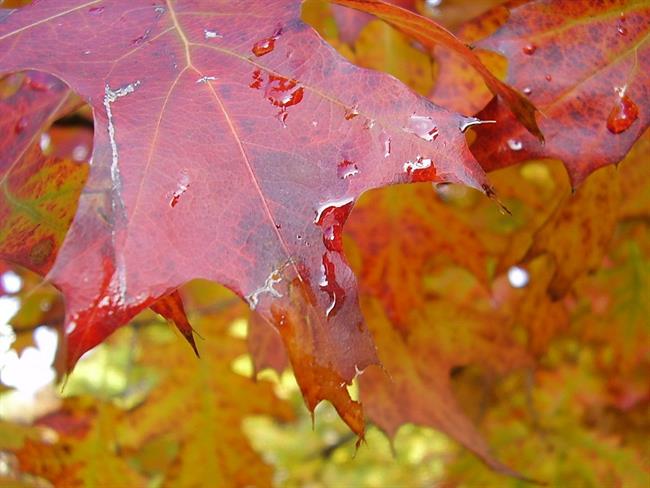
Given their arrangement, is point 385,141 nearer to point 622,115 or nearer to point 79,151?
point 622,115

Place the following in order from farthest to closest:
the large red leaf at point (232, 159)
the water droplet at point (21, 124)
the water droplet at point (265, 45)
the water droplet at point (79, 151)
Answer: the water droplet at point (79, 151) → the water droplet at point (21, 124) → the water droplet at point (265, 45) → the large red leaf at point (232, 159)

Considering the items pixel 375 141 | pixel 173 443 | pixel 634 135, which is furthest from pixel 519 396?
pixel 375 141

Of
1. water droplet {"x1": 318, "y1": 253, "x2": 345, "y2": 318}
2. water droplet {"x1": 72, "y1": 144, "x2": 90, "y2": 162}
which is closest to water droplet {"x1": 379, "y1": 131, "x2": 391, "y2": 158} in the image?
water droplet {"x1": 318, "y1": 253, "x2": 345, "y2": 318}

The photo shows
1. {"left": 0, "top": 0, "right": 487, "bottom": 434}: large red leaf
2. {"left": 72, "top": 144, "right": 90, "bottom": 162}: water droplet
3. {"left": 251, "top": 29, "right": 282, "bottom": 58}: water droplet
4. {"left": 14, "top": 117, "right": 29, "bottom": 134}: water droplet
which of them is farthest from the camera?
{"left": 72, "top": 144, "right": 90, "bottom": 162}: water droplet

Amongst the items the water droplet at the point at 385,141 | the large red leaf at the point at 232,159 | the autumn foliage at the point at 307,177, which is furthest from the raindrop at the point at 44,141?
the water droplet at the point at 385,141

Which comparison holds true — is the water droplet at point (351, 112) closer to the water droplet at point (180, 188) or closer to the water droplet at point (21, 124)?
the water droplet at point (180, 188)

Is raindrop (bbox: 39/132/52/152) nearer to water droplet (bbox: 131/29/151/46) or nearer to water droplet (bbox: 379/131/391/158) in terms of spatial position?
water droplet (bbox: 131/29/151/46)
